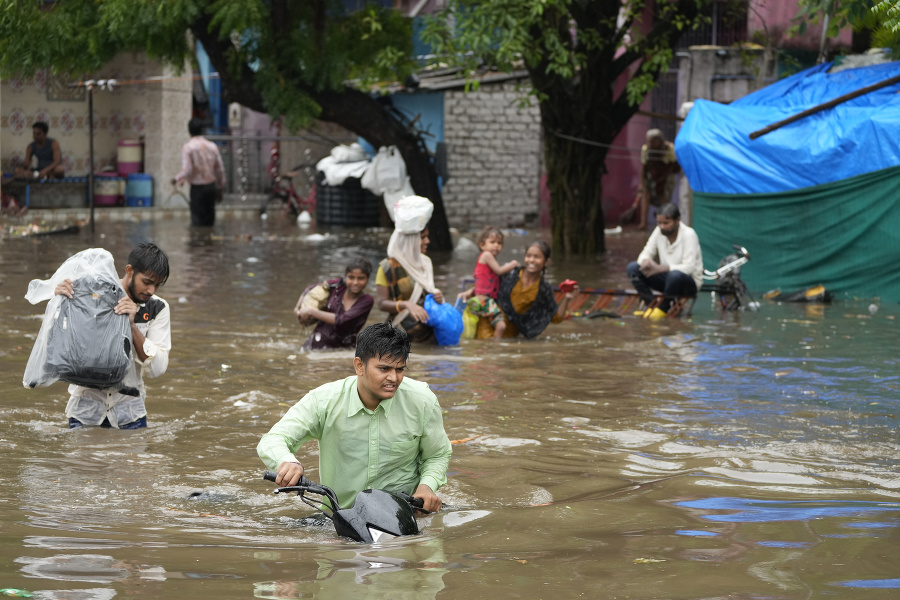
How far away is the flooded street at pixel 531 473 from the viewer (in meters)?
4.15

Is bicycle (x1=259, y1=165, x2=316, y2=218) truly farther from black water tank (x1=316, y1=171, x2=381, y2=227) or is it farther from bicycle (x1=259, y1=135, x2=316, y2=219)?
black water tank (x1=316, y1=171, x2=381, y2=227)

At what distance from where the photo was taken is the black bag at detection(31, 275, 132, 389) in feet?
19.6

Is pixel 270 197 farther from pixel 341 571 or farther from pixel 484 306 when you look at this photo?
pixel 341 571

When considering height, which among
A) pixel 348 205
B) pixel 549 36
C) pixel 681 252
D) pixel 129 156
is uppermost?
pixel 549 36

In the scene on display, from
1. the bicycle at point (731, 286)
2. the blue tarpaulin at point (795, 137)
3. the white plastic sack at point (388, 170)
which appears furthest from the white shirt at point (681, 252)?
the white plastic sack at point (388, 170)

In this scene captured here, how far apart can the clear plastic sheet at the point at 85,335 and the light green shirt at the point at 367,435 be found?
1682mm

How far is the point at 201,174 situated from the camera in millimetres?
20891

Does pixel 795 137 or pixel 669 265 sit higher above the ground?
pixel 795 137

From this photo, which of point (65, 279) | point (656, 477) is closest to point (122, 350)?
point (65, 279)

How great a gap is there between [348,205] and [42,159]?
576 cm

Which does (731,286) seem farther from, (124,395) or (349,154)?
(349,154)

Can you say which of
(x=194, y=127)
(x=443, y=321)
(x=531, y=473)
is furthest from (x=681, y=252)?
(x=194, y=127)

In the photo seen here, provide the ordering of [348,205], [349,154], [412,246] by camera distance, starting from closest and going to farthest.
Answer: [412,246], [349,154], [348,205]

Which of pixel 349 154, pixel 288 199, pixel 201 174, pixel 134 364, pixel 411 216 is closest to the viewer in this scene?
pixel 134 364
